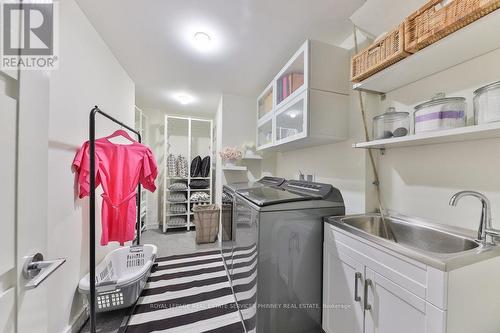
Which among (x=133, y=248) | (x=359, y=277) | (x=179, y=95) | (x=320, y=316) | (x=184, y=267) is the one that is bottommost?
(x=184, y=267)

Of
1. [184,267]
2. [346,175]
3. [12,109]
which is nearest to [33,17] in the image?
[12,109]

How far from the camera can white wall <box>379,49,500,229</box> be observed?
96 cm

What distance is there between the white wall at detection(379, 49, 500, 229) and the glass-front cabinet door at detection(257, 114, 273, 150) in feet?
4.04

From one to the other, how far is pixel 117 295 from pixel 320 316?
1.61 metres

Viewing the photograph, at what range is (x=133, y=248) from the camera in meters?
1.98

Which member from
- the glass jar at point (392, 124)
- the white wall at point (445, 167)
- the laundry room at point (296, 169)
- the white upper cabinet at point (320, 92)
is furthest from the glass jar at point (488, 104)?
the white upper cabinet at point (320, 92)

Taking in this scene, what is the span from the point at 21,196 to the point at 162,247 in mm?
2742

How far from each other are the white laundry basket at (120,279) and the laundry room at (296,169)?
0.05ft

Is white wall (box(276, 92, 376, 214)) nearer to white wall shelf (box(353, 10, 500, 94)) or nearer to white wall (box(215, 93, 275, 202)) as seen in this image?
white wall shelf (box(353, 10, 500, 94))

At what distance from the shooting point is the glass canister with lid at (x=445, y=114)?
0.92 metres

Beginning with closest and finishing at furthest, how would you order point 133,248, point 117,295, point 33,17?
1. point 33,17
2. point 117,295
3. point 133,248

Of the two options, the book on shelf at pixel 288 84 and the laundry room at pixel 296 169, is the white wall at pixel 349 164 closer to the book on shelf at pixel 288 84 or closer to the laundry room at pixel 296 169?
the laundry room at pixel 296 169

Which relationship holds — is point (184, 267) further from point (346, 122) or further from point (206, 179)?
point (346, 122)

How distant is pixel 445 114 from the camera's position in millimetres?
931
